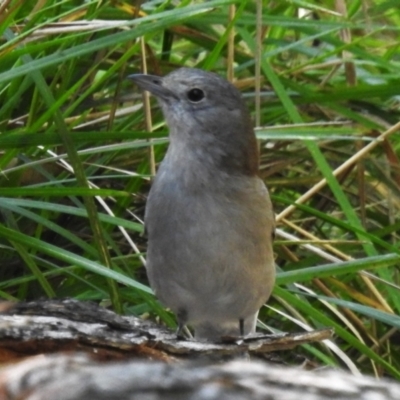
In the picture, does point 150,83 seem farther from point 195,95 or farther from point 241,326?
point 241,326

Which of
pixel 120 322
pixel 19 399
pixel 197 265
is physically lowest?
pixel 197 265

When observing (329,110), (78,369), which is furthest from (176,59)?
(78,369)

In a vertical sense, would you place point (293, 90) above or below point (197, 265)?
above

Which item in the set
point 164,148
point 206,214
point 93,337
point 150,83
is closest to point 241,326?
point 206,214

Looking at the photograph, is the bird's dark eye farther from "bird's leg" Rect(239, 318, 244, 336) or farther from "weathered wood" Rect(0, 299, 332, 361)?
"weathered wood" Rect(0, 299, 332, 361)

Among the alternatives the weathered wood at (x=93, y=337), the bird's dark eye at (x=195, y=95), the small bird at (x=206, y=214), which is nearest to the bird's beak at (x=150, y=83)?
the small bird at (x=206, y=214)

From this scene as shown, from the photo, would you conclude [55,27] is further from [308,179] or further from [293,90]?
[308,179]

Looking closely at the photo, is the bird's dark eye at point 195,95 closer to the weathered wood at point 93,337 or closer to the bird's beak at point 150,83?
the bird's beak at point 150,83

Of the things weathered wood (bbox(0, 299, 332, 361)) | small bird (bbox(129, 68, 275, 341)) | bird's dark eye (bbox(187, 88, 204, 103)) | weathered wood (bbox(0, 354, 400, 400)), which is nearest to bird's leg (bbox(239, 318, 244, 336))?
small bird (bbox(129, 68, 275, 341))

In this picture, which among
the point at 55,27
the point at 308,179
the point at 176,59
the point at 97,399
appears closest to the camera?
the point at 97,399

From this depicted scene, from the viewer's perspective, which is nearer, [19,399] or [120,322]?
[19,399]
